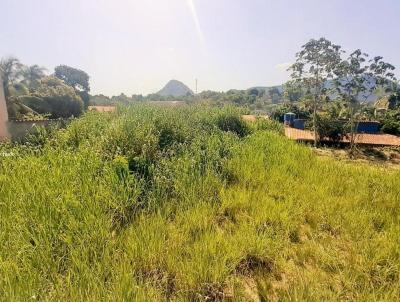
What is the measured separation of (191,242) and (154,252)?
0.43 m

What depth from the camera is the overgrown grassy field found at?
2148 mm

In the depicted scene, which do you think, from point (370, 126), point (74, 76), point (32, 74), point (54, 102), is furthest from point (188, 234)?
point (74, 76)

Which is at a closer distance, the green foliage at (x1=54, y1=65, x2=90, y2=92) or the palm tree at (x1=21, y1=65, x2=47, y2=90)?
the palm tree at (x1=21, y1=65, x2=47, y2=90)

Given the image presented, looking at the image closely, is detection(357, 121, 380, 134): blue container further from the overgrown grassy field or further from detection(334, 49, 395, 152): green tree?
the overgrown grassy field

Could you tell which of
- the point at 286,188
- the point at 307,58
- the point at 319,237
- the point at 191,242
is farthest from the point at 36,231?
the point at 307,58

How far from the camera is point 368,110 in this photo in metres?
13.7

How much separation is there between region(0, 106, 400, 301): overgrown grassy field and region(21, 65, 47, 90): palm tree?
32.2m

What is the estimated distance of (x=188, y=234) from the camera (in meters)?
2.91

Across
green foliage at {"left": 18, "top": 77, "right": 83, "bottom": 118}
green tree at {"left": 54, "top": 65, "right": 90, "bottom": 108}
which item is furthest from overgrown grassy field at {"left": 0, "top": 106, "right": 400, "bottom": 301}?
green tree at {"left": 54, "top": 65, "right": 90, "bottom": 108}

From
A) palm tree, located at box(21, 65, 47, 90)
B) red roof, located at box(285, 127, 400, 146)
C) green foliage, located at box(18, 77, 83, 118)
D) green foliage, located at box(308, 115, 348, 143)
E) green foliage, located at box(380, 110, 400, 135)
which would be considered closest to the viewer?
green foliage, located at box(308, 115, 348, 143)

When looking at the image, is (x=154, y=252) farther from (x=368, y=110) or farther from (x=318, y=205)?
(x=368, y=110)

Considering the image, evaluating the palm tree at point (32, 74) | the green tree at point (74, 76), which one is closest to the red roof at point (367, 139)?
the palm tree at point (32, 74)

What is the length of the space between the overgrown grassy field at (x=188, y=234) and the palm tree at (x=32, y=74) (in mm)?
32156

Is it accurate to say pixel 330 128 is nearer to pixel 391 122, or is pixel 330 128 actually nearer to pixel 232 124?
pixel 232 124
